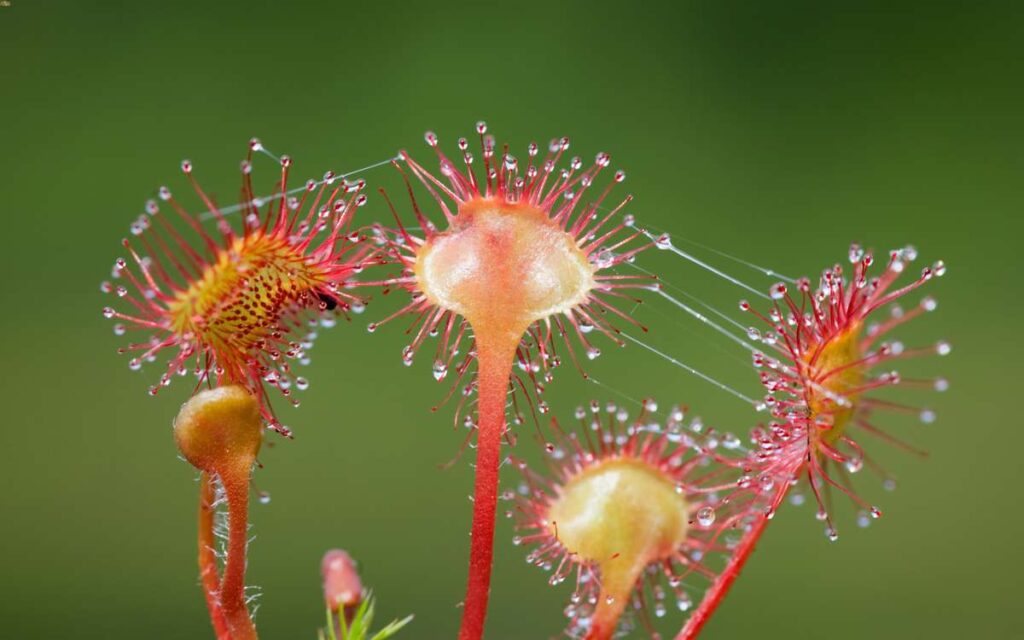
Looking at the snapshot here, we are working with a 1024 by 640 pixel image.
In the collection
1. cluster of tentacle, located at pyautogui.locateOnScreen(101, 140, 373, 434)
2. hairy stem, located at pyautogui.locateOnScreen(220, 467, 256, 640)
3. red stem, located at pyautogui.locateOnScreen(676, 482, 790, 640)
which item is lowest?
hairy stem, located at pyautogui.locateOnScreen(220, 467, 256, 640)

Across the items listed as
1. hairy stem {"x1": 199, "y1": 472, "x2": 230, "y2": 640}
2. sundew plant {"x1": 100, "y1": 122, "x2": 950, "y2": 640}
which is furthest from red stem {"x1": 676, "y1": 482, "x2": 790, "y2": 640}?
hairy stem {"x1": 199, "y1": 472, "x2": 230, "y2": 640}

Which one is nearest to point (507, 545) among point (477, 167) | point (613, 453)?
point (477, 167)

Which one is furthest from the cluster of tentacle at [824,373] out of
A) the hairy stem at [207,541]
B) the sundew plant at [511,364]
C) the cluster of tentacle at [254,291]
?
the hairy stem at [207,541]

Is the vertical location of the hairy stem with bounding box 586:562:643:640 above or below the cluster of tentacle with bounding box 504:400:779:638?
below

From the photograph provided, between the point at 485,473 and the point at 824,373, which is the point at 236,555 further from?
the point at 824,373

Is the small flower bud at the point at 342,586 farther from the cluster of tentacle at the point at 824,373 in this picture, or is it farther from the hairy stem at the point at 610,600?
the cluster of tentacle at the point at 824,373

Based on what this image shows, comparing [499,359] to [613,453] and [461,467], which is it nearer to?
[613,453]

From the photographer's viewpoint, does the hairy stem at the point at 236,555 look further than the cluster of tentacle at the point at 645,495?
No

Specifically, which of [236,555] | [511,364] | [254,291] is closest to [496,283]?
[511,364]

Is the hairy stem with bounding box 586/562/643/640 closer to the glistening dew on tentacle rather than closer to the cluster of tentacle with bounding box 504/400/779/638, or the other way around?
the cluster of tentacle with bounding box 504/400/779/638
